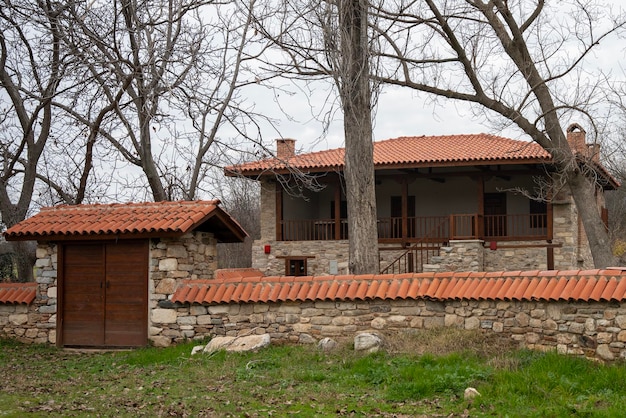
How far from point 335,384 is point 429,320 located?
2.29 m

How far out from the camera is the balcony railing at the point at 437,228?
73.3 feet

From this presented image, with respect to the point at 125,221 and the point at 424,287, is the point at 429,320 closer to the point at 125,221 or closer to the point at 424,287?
the point at 424,287

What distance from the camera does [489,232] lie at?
2409 centimetres

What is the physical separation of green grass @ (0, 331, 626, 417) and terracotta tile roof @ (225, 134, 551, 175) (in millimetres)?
11262

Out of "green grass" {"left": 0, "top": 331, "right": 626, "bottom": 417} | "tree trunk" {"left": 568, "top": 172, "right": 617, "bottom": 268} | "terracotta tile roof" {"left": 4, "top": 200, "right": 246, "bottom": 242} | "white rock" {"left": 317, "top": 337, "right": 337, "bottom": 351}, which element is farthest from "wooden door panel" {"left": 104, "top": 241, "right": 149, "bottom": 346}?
"tree trunk" {"left": 568, "top": 172, "right": 617, "bottom": 268}

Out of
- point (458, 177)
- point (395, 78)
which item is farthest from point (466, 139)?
point (395, 78)

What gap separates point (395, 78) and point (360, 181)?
189 inches

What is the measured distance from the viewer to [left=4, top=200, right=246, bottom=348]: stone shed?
11.4 meters

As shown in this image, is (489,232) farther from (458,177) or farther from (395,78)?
(395,78)

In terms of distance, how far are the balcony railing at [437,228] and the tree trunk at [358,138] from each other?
30.3 feet

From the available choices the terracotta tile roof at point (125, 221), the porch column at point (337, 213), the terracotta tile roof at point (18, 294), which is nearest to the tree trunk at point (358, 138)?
the terracotta tile roof at point (125, 221)

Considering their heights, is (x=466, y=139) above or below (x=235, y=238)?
above

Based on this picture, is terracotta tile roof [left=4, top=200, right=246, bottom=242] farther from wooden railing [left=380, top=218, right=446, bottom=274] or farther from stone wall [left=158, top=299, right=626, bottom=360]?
wooden railing [left=380, top=218, right=446, bottom=274]

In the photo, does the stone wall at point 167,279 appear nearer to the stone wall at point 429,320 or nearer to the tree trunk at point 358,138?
the stone wall at point 429,320
